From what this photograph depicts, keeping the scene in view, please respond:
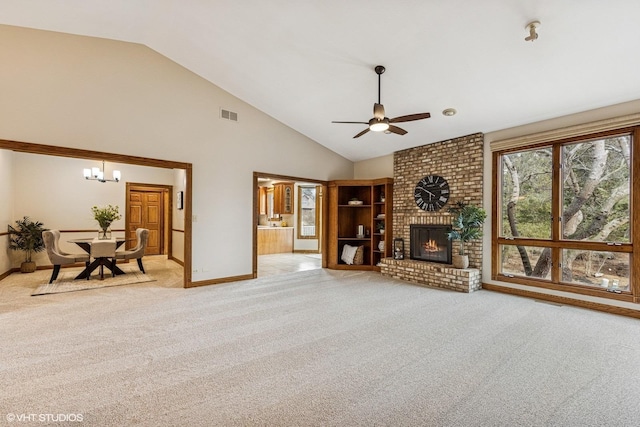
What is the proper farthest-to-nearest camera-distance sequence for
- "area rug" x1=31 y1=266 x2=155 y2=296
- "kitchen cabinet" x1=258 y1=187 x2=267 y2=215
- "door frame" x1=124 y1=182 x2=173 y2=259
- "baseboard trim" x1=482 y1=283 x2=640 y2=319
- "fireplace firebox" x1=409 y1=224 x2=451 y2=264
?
"kitchen cabinet" x1=258 y1=187 x2=267 y2=215, "door frame" x1=124 y1=182 x2=173 y2=259, "fireplace firebox" x1=409 y1=224 x2=451 y2=264, "area rug" x1=31 y1=266 x2=155 y2=296, "baseboard trim" x1=482 y1=283 x2=640 y2=319

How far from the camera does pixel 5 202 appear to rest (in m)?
5.96

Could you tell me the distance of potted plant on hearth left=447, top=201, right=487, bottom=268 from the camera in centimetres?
507

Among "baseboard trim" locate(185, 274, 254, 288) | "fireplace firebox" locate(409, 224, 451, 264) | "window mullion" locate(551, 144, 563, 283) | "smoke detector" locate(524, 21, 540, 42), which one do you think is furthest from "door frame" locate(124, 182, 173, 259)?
"window mullion" locate(551, 144, 563, 283)

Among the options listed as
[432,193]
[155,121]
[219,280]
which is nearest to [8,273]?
[219,280]

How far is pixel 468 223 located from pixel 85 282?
703 centimetres

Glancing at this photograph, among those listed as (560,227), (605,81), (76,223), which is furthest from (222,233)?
(605,81)

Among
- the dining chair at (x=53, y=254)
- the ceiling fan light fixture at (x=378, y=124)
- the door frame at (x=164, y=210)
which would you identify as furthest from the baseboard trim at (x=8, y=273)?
the ceiling fan light fixture at (x=378, y=124)

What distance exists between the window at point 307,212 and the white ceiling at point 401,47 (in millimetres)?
5021

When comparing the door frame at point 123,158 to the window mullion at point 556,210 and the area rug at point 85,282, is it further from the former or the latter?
the window mullion at point 556,210

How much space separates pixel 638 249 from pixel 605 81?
2182 millimetres

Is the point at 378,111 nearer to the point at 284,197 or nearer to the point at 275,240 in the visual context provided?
the point at 284,197

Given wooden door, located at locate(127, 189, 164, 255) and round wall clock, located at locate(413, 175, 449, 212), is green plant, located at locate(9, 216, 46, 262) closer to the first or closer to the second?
wooden door, located at locate(127, 189, 164, 255)

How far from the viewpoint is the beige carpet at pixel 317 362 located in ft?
6.38

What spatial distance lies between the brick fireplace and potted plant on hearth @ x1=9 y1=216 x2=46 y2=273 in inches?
292
